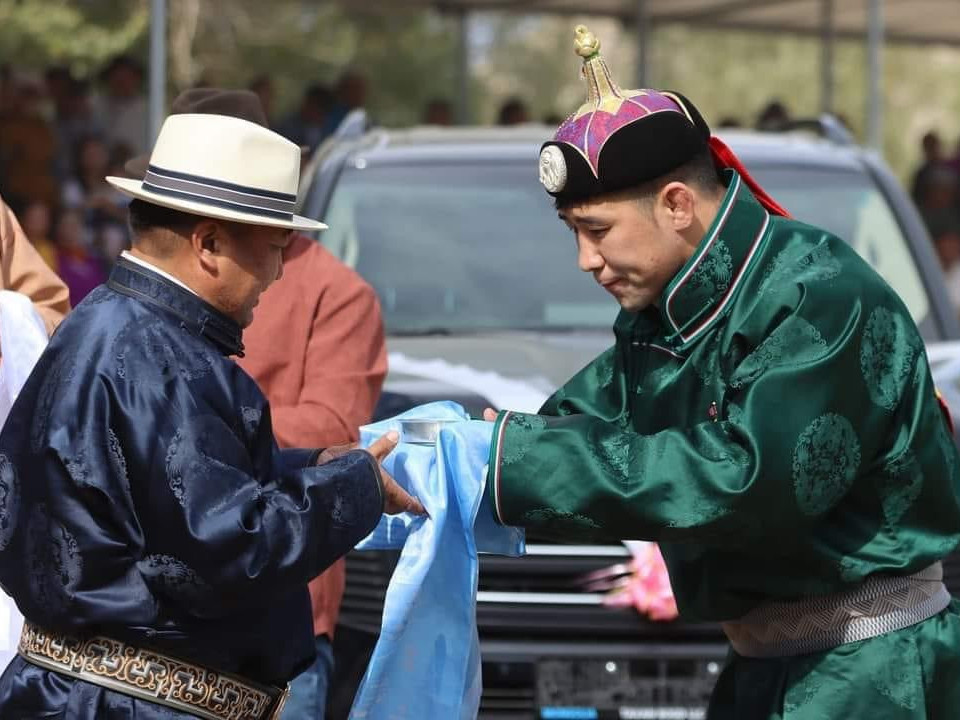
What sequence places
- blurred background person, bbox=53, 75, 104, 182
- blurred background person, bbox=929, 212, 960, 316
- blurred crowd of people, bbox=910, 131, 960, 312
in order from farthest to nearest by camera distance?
blurred background person, bbox=53, 75, 104, 182 < blurred crowd of people, bbox=910, 131, 960, 312 < blurred background person, bbox=929, 212, 960, 316

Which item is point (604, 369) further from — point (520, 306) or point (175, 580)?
point (520, 306)

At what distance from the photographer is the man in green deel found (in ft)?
8.75

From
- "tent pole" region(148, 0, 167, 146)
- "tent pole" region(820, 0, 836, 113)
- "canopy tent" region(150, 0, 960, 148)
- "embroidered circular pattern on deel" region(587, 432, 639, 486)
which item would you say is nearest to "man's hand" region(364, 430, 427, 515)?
"embroidered circular pattern on deel" region(587, 432, 639, 486)

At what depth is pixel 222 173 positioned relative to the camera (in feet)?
8.86

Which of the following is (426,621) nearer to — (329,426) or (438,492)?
(438,492)

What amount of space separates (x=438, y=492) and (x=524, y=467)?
30 centimetres

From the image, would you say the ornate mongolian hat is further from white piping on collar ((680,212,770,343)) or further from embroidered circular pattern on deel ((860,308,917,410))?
embroidered circular pattern on deel ((860,308,917,410))

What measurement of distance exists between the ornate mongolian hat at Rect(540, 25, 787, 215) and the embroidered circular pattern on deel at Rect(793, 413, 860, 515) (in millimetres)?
512

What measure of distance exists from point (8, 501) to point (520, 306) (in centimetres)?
295


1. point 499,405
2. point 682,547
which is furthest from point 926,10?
point 682,547

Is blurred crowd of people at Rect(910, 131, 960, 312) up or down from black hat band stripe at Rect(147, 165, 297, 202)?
down

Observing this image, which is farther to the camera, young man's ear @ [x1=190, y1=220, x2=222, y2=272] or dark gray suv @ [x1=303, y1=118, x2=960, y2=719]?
dark gray suv @ [x1=303, y1=118, x2=960, y2=719]

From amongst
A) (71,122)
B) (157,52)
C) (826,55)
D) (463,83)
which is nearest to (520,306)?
(157,52)

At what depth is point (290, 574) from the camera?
8.43ft
